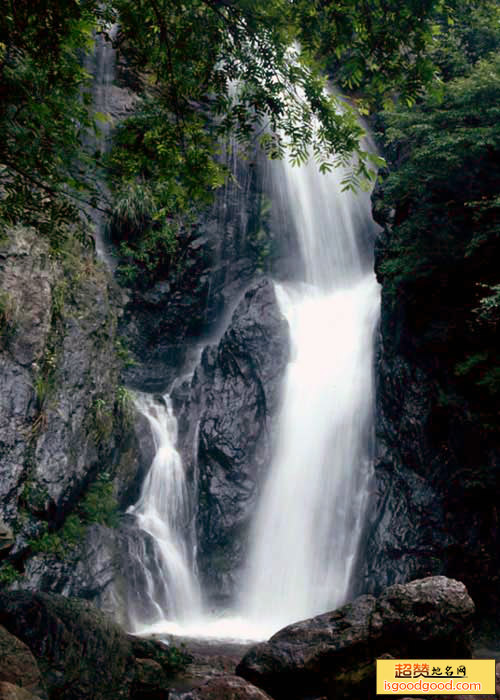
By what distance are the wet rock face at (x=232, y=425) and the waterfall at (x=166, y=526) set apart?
364 mm

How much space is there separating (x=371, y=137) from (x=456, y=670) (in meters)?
20.3

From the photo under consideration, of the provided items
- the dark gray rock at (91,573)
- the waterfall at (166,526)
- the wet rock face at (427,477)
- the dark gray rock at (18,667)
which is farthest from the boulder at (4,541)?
the wet rock face at (427,477)

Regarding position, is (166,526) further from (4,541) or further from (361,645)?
(4,541)

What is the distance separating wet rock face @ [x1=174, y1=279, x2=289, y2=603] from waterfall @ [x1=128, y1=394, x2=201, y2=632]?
364 millimetres

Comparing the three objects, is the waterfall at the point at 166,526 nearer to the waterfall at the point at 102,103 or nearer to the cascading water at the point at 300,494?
the cascading water at the point at 300,494

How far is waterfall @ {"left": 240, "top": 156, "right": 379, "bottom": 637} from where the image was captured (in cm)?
1190

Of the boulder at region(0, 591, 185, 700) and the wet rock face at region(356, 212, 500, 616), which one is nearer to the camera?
the boulder at region(0, 591, 185, 700)

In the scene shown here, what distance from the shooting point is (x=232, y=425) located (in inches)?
568

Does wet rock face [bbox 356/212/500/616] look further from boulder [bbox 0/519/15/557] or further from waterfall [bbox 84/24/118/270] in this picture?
waterfall [bbox 84/24/118/270]

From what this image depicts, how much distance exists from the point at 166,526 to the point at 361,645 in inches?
309

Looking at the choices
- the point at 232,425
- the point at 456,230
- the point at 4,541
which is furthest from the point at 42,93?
the point at 232,425

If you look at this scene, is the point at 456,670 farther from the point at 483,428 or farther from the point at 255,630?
the point at 255,630

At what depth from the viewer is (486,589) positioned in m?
9.17

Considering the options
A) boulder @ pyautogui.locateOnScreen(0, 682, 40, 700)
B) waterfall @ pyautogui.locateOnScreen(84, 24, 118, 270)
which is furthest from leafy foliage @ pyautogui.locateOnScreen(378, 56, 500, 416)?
waterfall @ pyautogui.locateOnScreen(84, 24, 118, 270)
